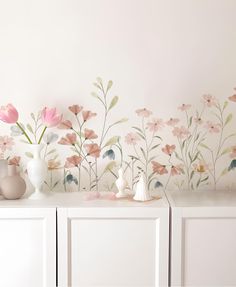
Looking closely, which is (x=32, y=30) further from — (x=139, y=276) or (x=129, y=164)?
(x=139, y=276)

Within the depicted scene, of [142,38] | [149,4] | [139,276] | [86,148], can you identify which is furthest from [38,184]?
[149,4]

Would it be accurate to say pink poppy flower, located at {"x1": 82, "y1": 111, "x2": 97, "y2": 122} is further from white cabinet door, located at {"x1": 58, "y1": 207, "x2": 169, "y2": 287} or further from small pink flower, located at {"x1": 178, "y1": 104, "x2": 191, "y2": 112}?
white cabinet door, located at {"x1": 58, "y1": 207, "x2": 169, "y2": 287}

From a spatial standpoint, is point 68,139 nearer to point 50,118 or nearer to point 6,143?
point 50,118

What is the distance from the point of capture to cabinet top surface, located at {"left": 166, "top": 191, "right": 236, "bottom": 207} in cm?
222

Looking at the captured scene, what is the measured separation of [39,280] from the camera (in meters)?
2.21

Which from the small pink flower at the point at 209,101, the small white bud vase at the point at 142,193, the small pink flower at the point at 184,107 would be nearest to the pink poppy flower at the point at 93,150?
the small white bud vase at the point at 142,193

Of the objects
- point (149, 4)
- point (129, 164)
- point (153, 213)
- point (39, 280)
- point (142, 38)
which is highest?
point (149, 4)

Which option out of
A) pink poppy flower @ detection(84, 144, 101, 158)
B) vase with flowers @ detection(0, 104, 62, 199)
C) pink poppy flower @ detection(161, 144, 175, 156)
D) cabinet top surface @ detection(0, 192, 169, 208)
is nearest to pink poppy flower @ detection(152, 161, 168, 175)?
pink poppy flower @ detection(161, 144, 175, 156)

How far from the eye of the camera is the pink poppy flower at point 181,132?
2514 millimetres

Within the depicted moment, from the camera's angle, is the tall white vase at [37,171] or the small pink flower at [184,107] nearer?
the tall white vase at [37,171]

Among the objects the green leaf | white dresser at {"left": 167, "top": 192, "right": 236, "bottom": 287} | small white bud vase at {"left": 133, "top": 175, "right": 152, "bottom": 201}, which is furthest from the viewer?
the green leaf

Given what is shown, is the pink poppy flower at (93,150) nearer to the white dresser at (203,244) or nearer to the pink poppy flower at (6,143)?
the pink poppy flower at (6,143)

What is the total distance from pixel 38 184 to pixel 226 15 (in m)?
1.22

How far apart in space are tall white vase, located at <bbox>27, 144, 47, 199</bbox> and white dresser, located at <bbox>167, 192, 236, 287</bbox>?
62 centimetres
